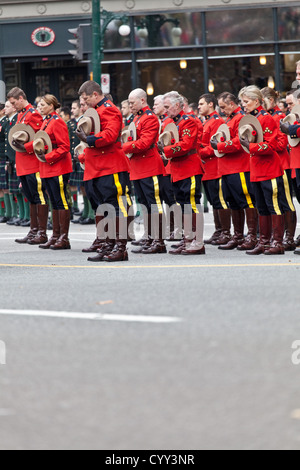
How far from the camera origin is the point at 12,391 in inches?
225

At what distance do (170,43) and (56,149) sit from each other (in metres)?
17.3

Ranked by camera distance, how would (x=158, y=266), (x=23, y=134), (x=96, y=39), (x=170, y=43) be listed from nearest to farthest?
(x=158, y=266), (x=23, y=134), (x=96, y=39), (x=170, y=43)

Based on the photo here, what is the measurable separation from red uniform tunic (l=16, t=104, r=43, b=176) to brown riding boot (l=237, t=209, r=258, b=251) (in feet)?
10.9

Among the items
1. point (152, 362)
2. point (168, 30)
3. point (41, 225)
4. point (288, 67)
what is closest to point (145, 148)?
point (41, 225)

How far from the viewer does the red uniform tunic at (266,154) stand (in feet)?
40.3

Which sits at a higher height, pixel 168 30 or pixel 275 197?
pixel 168 30

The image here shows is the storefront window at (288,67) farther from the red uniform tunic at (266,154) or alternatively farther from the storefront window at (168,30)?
the red uniform tunic at (266,154)

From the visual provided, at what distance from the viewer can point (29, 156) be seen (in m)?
15.2

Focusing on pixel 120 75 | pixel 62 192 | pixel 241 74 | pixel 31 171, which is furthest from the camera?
pixel 120 75

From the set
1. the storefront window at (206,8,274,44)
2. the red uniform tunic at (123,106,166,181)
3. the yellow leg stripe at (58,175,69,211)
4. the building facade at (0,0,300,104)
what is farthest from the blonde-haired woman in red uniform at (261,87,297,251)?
the storefront window at (206,8,274,44)

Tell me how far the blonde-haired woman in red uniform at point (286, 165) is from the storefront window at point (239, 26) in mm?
16423

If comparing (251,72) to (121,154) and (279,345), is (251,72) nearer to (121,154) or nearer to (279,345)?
(121,154)

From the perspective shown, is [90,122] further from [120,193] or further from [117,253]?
[117,253]
